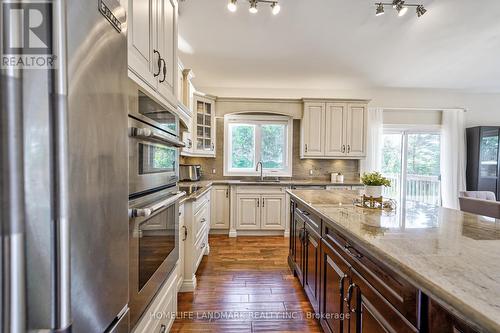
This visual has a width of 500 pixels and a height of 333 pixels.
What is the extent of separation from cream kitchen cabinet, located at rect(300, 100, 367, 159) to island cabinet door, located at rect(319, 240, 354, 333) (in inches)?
114

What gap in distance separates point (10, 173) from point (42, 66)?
0.21m

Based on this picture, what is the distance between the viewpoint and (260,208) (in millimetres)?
4004

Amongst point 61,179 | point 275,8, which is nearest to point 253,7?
point 275,8

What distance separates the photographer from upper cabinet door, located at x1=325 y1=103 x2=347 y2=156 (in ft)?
13.9

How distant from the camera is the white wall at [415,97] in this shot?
4.55 metres

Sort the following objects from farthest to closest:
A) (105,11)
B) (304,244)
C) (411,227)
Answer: (304,244)
(411,227)
(105,11)

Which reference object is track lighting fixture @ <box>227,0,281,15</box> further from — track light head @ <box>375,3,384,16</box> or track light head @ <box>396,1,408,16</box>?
track light head @ <box>396,1,408,16</box>

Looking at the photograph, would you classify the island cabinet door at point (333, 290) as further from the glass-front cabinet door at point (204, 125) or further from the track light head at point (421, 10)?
the glass-front cabinet door at point (204, 125)

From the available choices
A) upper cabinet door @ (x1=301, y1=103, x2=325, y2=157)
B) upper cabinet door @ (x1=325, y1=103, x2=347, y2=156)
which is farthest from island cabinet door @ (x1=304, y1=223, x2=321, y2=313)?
upper cabinet door @ (x1=325, y1=103, x2=347, y2=156)

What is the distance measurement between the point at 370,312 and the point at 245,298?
1.42 meters

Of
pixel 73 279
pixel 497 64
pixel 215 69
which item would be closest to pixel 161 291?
pixel 73 279

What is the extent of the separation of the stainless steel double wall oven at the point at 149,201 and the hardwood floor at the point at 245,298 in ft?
2.69

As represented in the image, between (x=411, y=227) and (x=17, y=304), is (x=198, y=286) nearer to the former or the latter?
(x=411, y=227)

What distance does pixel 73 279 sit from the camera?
53 cm
